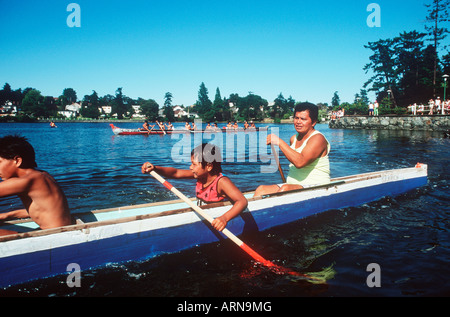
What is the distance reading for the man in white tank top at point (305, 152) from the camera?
4730mm

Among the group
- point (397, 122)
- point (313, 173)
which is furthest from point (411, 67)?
point (313, 173)

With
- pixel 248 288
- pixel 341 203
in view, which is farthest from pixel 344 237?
pixel 248 288

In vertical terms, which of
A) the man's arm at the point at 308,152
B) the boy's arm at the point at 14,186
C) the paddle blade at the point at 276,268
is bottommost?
the paddle blade at the point at 276,268

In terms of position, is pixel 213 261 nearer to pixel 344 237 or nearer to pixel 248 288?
pixel 248 288

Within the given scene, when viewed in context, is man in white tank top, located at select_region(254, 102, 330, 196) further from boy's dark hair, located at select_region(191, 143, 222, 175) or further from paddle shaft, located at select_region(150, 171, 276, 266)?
paddle shaft, located at select_region(150, 171, 276, 266)

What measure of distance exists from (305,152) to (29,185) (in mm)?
3916

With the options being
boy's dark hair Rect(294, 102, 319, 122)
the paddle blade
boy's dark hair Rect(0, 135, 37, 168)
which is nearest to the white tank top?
boy's dark hair Rect(294, 102, 319, 122)

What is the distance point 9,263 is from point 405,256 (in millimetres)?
5066

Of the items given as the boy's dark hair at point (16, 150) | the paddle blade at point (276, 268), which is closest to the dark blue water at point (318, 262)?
the paddle blade at point (276, 268)

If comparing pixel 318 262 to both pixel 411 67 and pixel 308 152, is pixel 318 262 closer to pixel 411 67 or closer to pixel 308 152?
pixel 308 152

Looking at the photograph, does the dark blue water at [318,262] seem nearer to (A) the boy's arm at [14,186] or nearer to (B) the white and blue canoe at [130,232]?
(B) the white and blue canoe at [130,232]

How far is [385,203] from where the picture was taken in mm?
6707

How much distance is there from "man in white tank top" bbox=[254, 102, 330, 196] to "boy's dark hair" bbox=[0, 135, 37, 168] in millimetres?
3397
